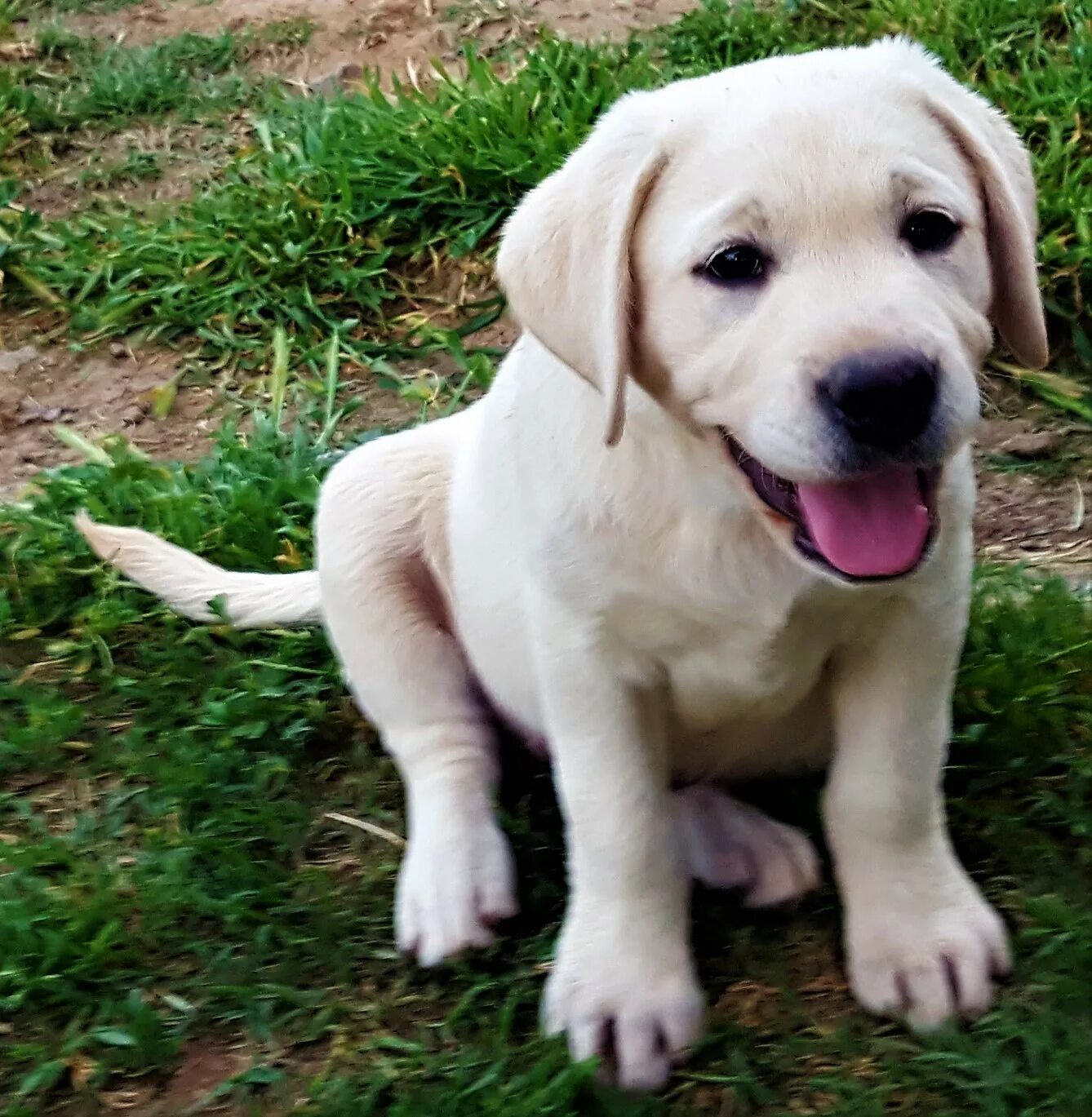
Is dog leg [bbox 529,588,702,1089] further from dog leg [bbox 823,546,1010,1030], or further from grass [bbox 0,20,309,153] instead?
grass [bbox 0,20,309,153]

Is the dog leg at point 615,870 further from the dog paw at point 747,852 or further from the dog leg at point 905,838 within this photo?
the dog leg at point 905,838

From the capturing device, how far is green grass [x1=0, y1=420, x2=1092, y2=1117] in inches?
101

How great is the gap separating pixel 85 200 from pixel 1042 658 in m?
4.51

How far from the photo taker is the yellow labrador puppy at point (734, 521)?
218cm

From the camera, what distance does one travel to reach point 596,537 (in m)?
2.49

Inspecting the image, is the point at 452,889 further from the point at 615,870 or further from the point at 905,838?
the point at 905,838

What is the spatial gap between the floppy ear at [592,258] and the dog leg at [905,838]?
68cm

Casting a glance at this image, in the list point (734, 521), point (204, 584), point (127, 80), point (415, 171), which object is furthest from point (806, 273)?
point (127, 80)

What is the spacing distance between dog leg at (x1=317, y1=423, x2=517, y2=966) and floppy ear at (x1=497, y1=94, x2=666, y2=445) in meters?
1.04

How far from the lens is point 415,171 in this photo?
212 inches

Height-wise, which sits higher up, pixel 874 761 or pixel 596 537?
pixel 596 537

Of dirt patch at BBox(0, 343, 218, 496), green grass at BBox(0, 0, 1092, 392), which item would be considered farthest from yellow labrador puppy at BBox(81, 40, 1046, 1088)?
green grass at BBox(0, 0, 1092, 392)

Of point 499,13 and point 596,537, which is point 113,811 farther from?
point 499,13

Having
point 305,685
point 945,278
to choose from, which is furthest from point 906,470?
point 305,685
